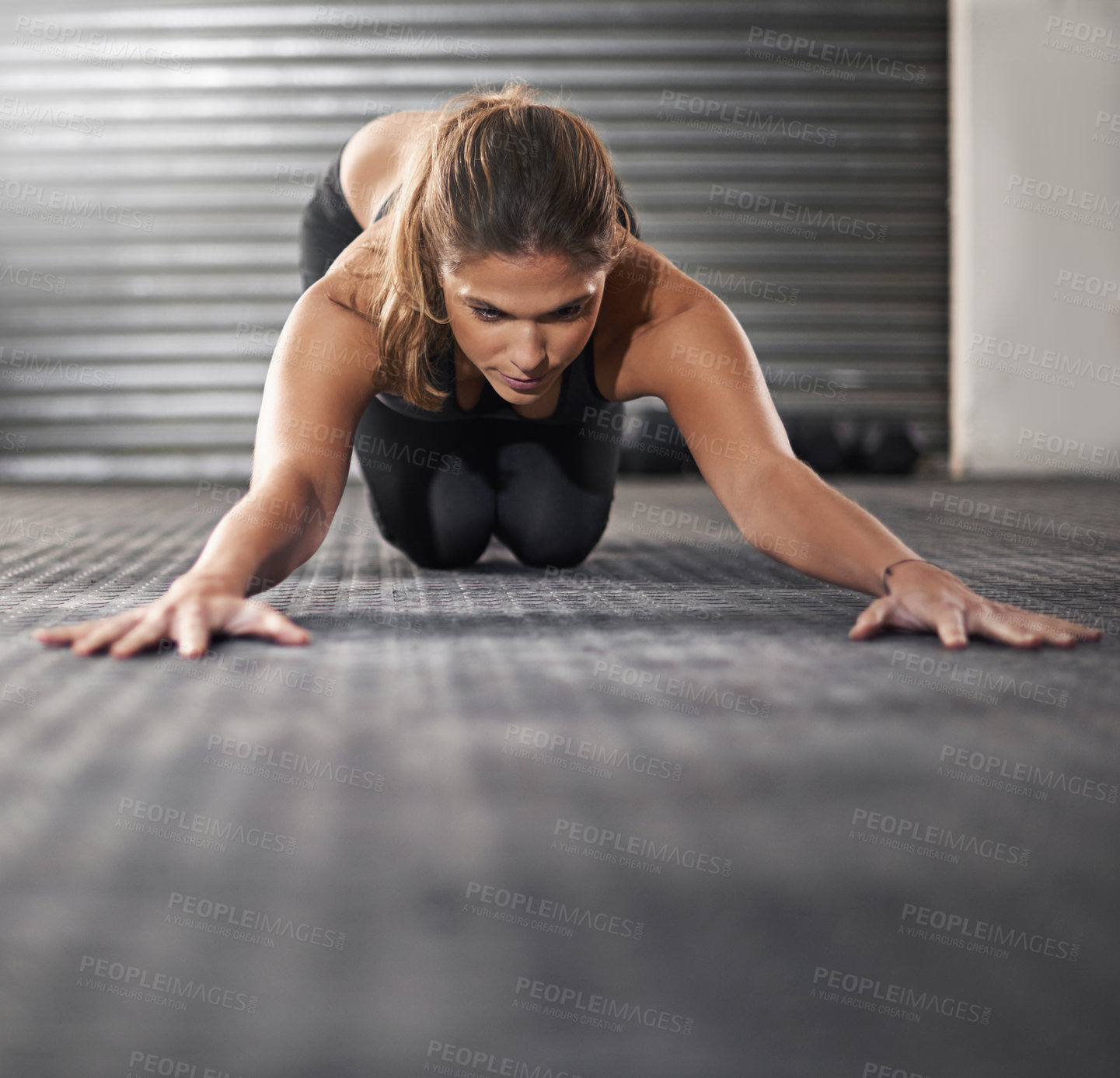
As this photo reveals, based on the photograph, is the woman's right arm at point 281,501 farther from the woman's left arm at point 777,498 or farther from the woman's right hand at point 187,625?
the woman's left arm at point 777,498

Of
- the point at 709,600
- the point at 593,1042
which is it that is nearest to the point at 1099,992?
the point at 593,1042

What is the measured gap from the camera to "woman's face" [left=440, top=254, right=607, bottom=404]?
0.93 metres

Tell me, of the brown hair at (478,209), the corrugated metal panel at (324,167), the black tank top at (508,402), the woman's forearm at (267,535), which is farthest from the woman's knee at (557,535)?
the corrugated metal panel at (324,167)

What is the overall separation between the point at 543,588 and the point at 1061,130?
3390mm

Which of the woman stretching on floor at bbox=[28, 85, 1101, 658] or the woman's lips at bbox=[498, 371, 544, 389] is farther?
the woman's lips at bbox=[498, 371, 544, 389]

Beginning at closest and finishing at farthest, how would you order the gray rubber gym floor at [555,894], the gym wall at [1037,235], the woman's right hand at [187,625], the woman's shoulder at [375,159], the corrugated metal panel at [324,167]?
the gray rubber gym floor at [555,894] < the woman's right hand at [187,625] < the woman's shoulder at [375,159] < the gym wall at [1037,235] < the corrugated metal panel at [324,167]

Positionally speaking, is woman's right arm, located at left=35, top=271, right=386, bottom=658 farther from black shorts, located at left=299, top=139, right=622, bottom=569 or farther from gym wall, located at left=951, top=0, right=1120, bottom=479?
gym wall, located at left=951, top=0, right=1120, bottom=479

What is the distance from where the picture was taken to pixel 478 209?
0.93 metres

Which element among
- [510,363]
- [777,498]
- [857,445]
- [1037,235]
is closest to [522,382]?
[510,363]

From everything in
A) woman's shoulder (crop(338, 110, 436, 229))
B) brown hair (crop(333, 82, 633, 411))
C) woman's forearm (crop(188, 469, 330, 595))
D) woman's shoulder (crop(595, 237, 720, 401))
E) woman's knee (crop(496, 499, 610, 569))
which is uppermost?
woman's shoulder (crop(338, 110, 436, 229))

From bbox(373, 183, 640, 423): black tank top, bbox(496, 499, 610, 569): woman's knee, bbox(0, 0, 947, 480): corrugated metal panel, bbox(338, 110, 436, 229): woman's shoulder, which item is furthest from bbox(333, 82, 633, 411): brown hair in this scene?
bbox(0, 0, 947, 480): corrugated metal panel

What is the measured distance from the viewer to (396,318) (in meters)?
1.06

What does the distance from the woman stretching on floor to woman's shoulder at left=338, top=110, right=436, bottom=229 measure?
0.12 meters

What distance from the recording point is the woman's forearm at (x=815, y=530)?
93 cm
